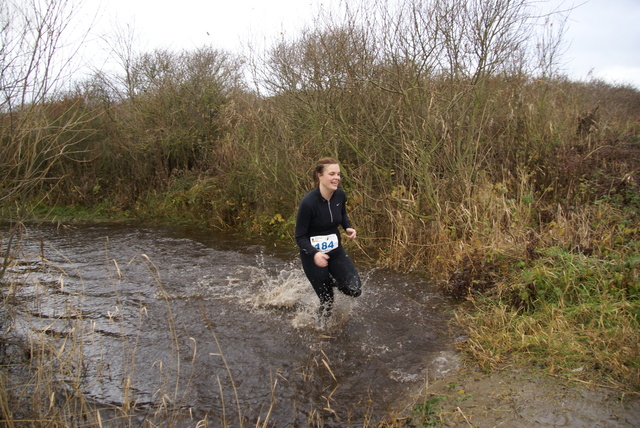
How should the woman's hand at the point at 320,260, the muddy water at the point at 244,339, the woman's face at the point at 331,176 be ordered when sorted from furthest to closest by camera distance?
the woman's face at the point at 331,176 → the woman's hand at the point at 320,260 → the muddy water at the point at 244,339

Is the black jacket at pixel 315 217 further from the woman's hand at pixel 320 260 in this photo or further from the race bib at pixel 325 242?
the woman's hand at pixel 320 260

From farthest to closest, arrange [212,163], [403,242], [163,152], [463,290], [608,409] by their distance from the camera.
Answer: [163,152] < [212,163] < [403,242] < [463,290] < [608,409]

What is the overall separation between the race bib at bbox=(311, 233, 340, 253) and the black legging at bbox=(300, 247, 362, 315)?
0.12 meters

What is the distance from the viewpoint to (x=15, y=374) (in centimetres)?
453

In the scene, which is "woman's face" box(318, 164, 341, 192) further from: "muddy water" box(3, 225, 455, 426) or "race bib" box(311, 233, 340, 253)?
"muddy water" box(3, 225, 455, 426)

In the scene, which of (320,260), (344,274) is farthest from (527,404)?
(344,274)

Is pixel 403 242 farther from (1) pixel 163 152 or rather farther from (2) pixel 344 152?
(1) pixel 163 152

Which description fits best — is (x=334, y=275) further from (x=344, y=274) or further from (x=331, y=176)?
(x=331, y=176)

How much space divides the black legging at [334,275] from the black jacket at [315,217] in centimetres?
21

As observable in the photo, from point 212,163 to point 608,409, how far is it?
13.1 metres

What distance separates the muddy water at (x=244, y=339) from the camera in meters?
3.99

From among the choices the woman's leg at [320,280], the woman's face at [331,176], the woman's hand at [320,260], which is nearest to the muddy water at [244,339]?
the woman's leg at [320,280]

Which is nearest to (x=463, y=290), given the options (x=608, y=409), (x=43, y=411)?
(x=608, y=409)

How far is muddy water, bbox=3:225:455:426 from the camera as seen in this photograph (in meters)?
3.99
